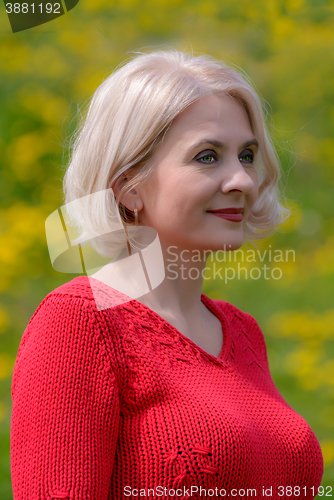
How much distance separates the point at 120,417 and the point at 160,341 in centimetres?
15

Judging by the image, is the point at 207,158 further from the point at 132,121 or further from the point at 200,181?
the point at 132,121

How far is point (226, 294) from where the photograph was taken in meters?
2.36

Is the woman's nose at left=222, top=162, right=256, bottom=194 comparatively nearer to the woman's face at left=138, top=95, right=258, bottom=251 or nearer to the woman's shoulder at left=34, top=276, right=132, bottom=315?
the woman's face at left=138, top=95, right=258, bottom=251

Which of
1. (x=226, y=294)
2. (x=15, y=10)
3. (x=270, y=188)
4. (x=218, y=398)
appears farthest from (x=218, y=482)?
(x=15, y=10)

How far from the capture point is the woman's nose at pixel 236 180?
91cm

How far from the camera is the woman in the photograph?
731 millimetres

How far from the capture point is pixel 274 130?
2.41 metres

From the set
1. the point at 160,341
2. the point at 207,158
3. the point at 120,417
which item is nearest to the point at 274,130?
the point at 207,158

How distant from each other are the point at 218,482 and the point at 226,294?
1606 millimetres

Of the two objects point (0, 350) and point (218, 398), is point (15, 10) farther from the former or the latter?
point (218, 398)

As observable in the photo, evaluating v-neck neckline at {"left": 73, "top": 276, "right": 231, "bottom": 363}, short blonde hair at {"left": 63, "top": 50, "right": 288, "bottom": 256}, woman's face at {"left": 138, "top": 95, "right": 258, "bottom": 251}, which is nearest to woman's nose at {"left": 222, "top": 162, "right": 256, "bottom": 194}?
woman's face at {"left": 138, "top": 95, "right": 258, "bottom": 251}

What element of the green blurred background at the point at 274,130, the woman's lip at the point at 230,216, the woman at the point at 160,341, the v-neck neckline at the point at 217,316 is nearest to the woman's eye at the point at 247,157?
the woman at the point at 160,341

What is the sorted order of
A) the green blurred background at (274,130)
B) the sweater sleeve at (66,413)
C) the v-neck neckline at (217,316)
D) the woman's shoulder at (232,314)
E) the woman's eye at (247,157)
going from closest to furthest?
the sweater sleeve at (66,413)
the v-neck neckline at (217,316)
the woman's eye at (247,157)
the woman's shoulder at (232,314)
the green blurred background at (274,130)

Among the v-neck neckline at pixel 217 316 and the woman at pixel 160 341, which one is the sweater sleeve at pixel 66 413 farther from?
the v-neck neckline at pixel 217 316
